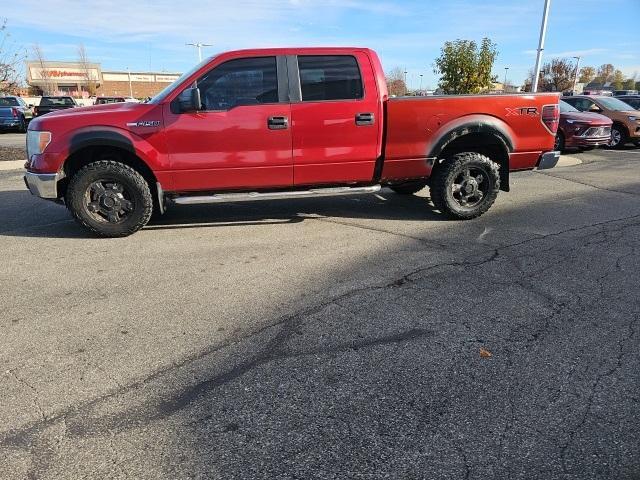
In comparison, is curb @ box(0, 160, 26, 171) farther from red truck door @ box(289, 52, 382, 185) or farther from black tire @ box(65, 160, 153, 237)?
red truck door @ box(289, 52, 382, 185)

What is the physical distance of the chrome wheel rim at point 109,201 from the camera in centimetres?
575

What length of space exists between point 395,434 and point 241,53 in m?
4.65

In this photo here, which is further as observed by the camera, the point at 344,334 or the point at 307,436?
the point at 344,334

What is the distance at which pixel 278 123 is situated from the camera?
576 centimetres

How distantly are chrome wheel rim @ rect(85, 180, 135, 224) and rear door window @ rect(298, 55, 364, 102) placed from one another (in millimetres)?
2358

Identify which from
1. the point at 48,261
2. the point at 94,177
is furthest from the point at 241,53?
the point at 48,261

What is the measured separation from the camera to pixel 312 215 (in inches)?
275

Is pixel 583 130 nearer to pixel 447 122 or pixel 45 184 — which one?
pixel 447 122

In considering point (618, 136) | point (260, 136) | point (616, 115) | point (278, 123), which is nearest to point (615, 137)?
point (618, 136)

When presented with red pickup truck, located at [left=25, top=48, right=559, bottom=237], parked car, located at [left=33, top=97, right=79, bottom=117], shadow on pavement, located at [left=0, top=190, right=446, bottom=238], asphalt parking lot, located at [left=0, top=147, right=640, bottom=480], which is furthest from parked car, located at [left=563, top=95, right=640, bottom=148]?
parked car, located at [left=33, top=97, right=79, bottom=117]

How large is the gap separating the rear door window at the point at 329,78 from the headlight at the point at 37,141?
2876 millimetres

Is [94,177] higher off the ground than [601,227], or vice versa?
[94,177]

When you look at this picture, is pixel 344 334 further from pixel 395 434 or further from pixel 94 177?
pixel 94 177

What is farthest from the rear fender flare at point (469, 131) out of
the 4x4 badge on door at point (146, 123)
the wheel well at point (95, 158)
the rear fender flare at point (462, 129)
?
the wheel well at point (95, 158)
